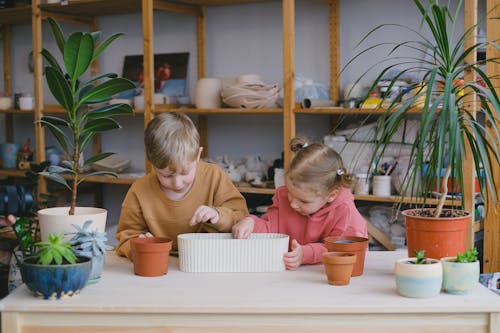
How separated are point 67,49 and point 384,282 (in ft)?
3.30

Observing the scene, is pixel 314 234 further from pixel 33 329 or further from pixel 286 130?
pixel 286 130

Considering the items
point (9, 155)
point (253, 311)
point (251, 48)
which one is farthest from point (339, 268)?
point (9, 155)

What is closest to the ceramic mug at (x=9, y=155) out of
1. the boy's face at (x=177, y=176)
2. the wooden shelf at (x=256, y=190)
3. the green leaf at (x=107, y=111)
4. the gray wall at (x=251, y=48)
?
the gray wall at (x=251, y=48)

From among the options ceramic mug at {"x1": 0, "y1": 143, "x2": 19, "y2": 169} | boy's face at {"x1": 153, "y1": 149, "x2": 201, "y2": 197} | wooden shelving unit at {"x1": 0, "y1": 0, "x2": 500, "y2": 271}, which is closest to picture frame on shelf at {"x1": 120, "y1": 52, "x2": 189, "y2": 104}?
wooden shelving unit at {"x1": 0, "y1": 0, "x2": 500, "y2": 271}

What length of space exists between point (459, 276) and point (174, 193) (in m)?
0.98

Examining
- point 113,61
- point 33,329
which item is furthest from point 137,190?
point 113,61

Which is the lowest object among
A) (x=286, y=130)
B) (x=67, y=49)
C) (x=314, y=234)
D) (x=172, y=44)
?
(x=314, y=234)

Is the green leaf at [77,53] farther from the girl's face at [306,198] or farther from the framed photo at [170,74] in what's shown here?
the framed photo at [170,74]

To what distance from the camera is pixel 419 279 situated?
5.09ft

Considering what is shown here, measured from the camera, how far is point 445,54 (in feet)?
6.02

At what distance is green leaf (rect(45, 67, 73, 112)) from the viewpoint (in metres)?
1.82

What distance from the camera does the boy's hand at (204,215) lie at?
6.40 feet

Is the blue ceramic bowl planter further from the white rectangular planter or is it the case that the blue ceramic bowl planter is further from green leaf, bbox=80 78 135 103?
green leaf, bbox=80 78 135 103

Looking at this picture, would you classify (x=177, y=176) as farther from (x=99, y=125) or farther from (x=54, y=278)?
(x=54, y=278)
